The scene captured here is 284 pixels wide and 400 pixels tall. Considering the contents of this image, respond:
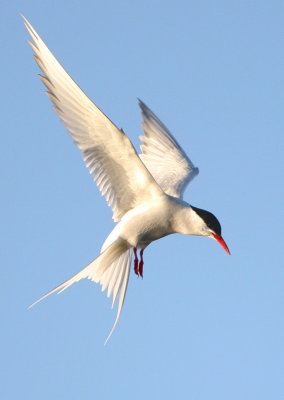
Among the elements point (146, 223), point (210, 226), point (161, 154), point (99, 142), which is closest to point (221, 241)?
point (210, 226)

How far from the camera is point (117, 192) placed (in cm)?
853

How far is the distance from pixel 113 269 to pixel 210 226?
3.91 feet

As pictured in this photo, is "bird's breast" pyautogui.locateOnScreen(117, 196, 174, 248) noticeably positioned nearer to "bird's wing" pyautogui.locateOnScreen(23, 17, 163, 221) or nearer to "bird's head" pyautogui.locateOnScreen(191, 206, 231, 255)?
"bird's wing" pyautogui.locateOnScreen(23, 17, 163, 221)

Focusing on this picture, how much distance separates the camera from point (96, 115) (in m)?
7.70

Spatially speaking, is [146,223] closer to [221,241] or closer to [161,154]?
[221,241]

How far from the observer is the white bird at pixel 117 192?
7.64 metres

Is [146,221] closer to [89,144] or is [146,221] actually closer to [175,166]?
[89,144]

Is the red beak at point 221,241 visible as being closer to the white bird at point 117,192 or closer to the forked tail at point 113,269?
the white bird at point 117,192

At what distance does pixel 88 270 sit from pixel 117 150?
132cm

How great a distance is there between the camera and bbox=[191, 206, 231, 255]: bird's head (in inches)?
329

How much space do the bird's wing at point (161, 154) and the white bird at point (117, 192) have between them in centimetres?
179

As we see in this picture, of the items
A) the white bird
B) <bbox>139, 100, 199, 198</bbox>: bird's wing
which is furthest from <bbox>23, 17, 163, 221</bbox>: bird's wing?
<bbox>139, 100, 199, 198</bbox>: bird's wing

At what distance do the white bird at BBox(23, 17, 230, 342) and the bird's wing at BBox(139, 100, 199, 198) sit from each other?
70.4 inches

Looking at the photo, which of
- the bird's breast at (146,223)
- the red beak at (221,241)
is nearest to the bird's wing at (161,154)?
the red beak at (221,241)
